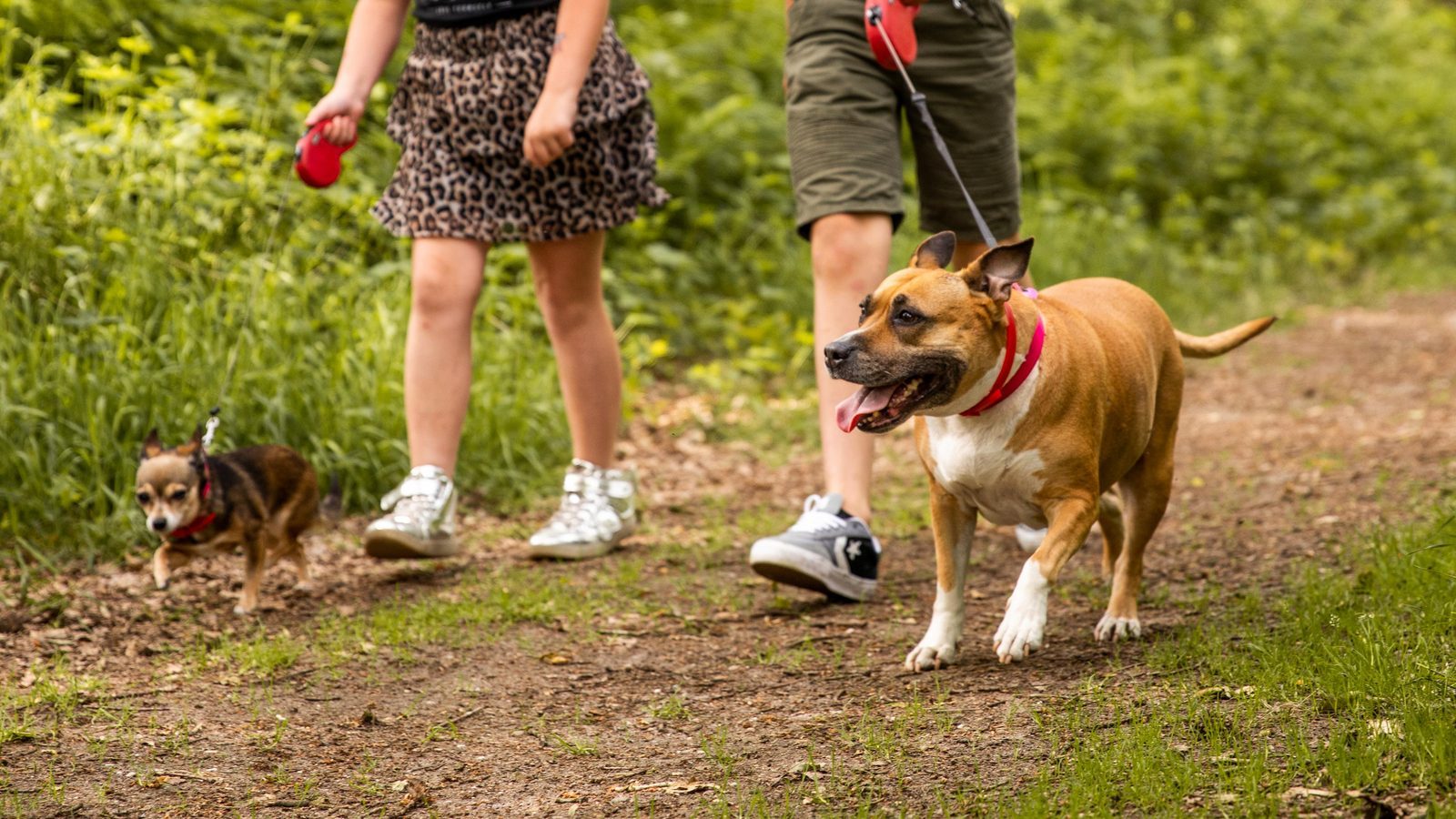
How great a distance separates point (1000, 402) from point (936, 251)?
43cm

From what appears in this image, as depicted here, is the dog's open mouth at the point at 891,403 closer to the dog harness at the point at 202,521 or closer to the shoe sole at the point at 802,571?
the shoe sole at the point at 802,571

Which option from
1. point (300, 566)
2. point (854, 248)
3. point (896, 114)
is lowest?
point (300, 566)

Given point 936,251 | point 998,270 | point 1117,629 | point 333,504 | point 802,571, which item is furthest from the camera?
point 333,504

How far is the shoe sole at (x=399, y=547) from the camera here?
469 cm

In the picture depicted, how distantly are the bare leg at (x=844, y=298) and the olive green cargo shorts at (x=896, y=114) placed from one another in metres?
0.06

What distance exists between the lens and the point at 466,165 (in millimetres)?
4957

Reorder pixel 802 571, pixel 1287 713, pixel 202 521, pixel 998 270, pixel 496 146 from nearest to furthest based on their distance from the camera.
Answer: pixel 1287 713 → pixel 998 270 → pixel 802 571 → pixel 202 521 → pixel 496 146

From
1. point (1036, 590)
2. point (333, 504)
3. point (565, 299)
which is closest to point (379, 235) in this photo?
point (333, 504)

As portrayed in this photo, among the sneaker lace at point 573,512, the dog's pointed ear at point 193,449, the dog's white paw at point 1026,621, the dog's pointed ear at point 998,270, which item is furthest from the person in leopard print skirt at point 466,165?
the dog's white paw at point 1026,621

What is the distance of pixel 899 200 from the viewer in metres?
4.49

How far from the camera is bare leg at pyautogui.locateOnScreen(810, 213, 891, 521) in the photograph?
14.5 ft

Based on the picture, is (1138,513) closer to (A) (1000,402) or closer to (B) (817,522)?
(A) (1000,402)

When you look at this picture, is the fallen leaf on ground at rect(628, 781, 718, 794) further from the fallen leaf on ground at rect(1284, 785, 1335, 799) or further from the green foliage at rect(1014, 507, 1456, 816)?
the fallen leaf on ground at rect(1284, 785, 1335, 799)

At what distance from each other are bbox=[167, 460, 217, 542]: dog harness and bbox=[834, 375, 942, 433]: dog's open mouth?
2359 mm
